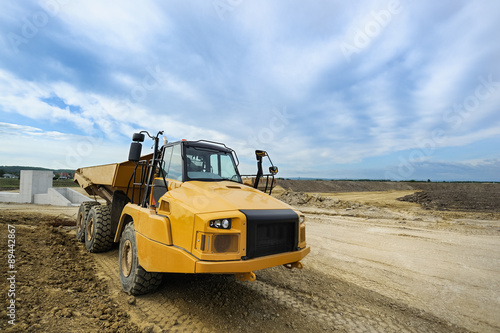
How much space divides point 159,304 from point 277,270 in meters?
2.46

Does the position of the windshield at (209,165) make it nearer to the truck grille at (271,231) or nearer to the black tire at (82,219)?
the truck grille at (271,231)

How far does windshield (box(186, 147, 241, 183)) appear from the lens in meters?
4.44

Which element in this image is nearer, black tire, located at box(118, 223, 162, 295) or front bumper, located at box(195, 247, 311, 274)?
front bumper, located at box(195, 247, 311, 274)

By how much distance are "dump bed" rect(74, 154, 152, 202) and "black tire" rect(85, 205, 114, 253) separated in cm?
39

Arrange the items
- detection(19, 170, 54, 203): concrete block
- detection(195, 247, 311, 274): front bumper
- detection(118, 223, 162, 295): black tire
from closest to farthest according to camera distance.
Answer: detection(195, 247, 311, 274): front bumper
detection(118, 223, 162, 295): black tire
detection(19, 170, 54, 203): concrete block

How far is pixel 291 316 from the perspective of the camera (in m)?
3.77

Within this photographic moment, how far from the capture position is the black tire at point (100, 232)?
6434 mm

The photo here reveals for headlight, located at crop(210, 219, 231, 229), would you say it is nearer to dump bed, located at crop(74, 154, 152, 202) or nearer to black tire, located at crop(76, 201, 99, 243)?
dump bed, located at crop(74, 154, 152, 202)

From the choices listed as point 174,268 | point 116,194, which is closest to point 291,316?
point 174,268

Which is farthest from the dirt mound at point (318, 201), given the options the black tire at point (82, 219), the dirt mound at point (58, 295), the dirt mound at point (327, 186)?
the dirt mound at point (58, 295)

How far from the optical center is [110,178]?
616cm

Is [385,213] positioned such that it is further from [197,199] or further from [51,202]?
[51,202]

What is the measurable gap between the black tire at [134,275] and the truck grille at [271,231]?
176cm

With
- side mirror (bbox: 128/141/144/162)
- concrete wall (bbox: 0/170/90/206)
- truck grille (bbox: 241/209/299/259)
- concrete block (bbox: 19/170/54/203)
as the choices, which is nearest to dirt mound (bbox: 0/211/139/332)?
truck grille (bbox: 241/209/299/259)
